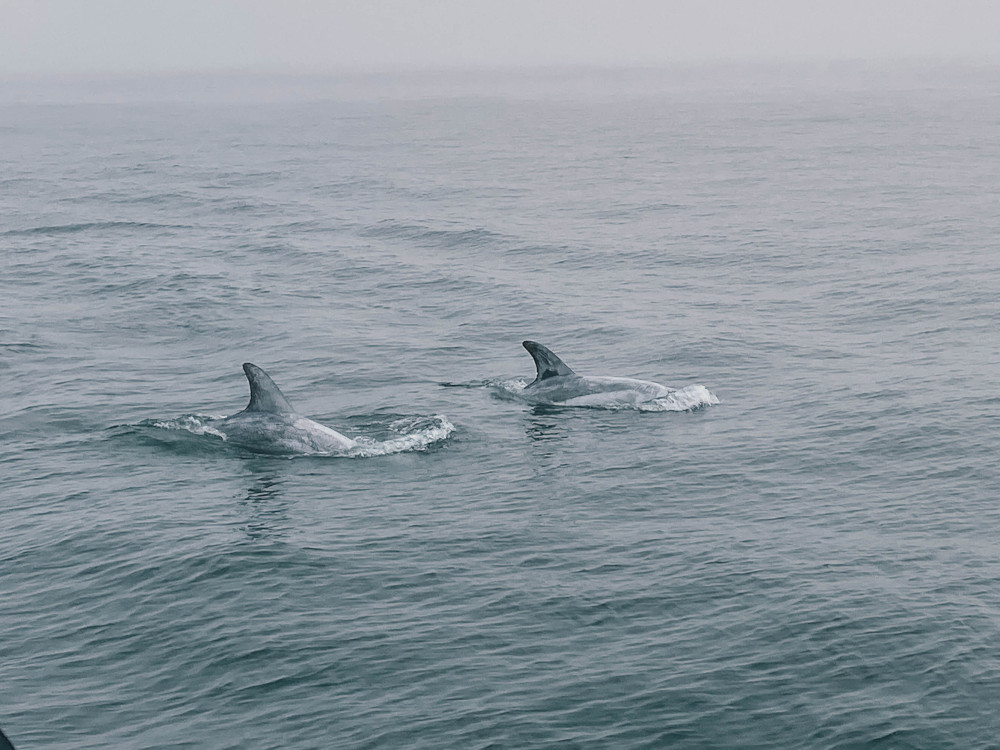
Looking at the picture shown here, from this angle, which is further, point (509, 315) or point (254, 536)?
point (509, 315)

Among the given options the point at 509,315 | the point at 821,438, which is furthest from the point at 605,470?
the point at 509,315

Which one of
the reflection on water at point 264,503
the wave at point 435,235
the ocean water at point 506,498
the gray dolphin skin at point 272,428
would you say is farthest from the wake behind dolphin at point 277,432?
the wave at point 435,235

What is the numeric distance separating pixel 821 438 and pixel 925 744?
1451cm

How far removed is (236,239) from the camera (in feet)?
236

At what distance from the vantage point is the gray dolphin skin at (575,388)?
119 ft

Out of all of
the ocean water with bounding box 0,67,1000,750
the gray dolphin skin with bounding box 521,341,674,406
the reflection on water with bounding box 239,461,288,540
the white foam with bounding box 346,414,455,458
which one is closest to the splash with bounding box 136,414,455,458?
the white foam with bounding box 346,414,455,458

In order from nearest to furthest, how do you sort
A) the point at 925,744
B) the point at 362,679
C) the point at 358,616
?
the point at 925,744 → the point at 362,679 → the point at 358,616

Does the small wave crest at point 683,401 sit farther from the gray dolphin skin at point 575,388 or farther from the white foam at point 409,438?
the white foam at point 409,438

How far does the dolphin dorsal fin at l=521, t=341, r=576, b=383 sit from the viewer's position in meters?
36.6

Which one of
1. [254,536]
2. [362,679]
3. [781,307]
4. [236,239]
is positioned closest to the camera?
[362,679]

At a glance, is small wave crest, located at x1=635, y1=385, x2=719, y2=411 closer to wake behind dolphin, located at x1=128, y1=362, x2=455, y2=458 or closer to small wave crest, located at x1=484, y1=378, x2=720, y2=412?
small wave crest, located at x1=484, y1=378, x2=720, y2=412

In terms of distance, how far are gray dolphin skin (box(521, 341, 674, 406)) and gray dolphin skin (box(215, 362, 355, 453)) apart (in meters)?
6.33

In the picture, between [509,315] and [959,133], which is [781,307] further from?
[959,133]

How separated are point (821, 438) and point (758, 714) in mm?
14131
